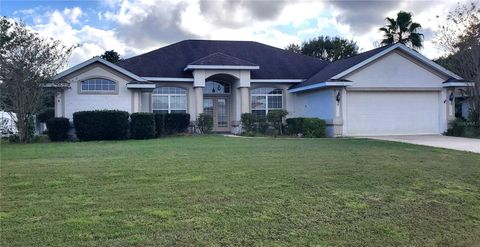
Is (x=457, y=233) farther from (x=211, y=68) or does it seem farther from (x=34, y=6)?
(x=211, y=68)

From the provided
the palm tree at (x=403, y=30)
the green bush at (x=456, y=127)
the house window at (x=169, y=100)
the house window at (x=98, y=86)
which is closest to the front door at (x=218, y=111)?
the house window at (x=169, y=100)

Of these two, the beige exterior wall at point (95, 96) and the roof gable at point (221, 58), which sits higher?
the roof gable at point (221, 58)

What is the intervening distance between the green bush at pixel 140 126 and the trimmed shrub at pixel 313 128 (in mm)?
7197

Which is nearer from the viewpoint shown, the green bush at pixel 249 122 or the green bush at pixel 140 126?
the green bush at pixel 140 126

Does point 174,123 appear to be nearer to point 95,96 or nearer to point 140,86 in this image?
point 140,86

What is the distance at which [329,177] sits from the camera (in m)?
8.45

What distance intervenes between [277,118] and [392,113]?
5.66 meters

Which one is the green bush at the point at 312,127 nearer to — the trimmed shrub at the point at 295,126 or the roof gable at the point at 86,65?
the trimmed shrub at the point at 295,126

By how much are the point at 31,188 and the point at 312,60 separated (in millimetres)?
23625

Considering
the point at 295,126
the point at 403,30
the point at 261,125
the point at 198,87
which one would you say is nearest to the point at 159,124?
the point at 198,87

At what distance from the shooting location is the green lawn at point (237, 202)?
5.38 m

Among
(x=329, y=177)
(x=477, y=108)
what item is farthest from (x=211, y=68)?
(x=329, y=177)

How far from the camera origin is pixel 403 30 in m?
34.4

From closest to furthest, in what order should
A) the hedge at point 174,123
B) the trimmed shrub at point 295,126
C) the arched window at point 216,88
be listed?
1. the trimmed shrub at point 295,126
2. the hedge at point 174,123
3. the arched window at point 216,88
